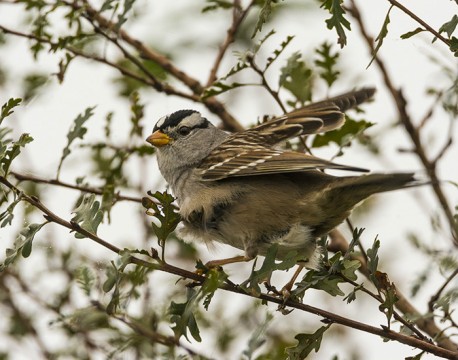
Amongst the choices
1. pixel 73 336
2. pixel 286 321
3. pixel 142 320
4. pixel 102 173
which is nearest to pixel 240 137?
pixel 102 173

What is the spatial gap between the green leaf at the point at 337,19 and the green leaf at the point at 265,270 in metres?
0.84

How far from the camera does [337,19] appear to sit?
3039 mm

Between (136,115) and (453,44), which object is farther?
(136,115)

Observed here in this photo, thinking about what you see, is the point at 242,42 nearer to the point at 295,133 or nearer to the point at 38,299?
the point at 295,133

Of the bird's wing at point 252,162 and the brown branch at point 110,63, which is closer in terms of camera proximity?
the bird's wing at point 252,162

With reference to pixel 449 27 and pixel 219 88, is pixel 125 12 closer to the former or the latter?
pixel 219 88

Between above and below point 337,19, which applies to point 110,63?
above

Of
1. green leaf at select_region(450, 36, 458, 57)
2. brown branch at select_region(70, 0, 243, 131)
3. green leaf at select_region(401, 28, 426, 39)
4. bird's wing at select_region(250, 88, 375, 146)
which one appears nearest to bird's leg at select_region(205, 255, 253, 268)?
bird's wing at select_region(250, 88, 375, 146)

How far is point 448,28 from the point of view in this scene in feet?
9.57

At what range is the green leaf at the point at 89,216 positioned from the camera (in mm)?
3209

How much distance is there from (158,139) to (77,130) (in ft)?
3.58

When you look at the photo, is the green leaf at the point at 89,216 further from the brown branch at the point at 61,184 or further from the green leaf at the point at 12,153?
the brown branch at the point at 61,184

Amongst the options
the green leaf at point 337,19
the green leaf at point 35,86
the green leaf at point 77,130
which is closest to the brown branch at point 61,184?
the green leaf at point 77,130

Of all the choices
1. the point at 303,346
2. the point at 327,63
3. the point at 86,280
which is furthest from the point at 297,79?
the point at 303,346
